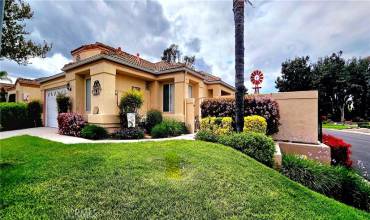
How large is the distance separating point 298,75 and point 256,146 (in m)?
39.5

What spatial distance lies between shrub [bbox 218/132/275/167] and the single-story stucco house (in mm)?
6264

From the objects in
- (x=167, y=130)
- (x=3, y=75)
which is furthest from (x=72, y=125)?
(x=3, y=75)

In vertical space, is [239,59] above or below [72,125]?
above

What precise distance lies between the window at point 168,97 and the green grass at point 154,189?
342 inches

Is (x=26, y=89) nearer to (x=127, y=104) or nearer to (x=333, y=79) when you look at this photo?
(x=127, y=104)

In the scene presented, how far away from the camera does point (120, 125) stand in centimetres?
1169

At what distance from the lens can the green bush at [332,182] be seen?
5.45m

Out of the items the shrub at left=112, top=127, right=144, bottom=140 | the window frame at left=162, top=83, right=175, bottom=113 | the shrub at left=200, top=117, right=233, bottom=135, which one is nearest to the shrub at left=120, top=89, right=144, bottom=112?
the shrub at left=112, top=127, right=144, bottom=140

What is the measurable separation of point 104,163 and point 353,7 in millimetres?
12470

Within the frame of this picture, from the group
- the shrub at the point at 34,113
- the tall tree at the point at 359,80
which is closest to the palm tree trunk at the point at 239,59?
the shrub at the point at 34,113

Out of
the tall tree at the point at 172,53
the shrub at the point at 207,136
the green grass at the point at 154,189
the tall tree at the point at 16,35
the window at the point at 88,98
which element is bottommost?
the green grass at the point at 154,189

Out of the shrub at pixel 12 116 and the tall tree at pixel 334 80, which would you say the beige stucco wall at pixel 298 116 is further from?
the tall tree at pixel 334 80

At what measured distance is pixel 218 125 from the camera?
28.8 ft

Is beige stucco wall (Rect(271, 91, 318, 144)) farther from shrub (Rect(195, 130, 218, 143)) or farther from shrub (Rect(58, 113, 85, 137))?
shrub (Rect(58, 113, 85, 137))
